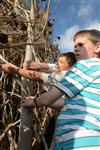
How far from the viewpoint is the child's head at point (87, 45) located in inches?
76.3

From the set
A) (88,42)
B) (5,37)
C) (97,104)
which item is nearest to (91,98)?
(97,104)

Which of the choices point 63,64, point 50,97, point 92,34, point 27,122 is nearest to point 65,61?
point 63,64

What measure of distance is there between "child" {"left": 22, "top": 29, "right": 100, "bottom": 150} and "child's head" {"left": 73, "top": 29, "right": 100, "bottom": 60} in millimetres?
96

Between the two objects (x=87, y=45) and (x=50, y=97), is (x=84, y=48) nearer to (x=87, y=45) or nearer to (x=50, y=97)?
(x=87, y=45)

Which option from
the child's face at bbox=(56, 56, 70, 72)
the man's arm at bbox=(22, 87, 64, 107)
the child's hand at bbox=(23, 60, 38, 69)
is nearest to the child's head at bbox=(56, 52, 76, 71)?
the child's face at bbox=(56, 56, 70, 72)

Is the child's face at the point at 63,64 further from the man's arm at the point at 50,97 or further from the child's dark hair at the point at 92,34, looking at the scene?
the man's arm at the point at 50,97

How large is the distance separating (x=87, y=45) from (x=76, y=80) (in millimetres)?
252

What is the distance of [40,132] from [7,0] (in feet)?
3.83

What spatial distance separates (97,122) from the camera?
5.83 ft

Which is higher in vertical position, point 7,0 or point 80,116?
point 7,0

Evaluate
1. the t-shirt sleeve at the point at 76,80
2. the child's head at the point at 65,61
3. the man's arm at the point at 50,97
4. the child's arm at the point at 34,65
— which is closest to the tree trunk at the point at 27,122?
the child's arm at the point at 34,65

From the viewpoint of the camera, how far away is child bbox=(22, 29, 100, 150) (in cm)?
177

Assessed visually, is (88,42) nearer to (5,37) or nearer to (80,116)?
(80,116)

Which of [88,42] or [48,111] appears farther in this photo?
[48,111]
